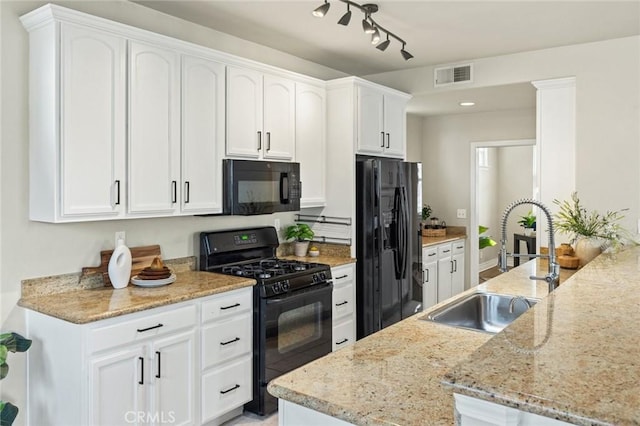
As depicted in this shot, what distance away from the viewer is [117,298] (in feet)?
8.39

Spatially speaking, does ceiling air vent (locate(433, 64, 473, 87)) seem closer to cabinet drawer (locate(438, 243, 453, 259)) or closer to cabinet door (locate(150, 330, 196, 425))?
cabinet drawer (locate(438, 243, 453, 259))

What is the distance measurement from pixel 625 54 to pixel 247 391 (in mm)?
3642

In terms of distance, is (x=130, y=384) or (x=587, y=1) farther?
(x=587, y=1)

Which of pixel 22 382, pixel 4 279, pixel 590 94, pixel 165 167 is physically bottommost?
pixel 22 382

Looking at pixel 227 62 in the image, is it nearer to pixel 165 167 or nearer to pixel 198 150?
pixel 198 150

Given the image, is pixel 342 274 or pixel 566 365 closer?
pixel 566 365

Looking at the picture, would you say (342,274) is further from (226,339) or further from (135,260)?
(135,260)

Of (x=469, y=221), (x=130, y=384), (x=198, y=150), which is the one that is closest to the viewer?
(x=130, y=384)

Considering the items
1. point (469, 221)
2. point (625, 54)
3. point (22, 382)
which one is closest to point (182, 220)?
point (22, 382)

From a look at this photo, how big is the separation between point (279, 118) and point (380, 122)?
3.56ft

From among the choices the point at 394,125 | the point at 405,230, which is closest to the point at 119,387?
the point at 405,230

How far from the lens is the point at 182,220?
10.9 feet

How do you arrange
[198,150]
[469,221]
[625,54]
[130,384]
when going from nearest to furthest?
1. [130,384]
2. [198,150]
3. [625,54]
4. [469,221]

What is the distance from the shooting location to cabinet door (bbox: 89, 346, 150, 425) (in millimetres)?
2285
